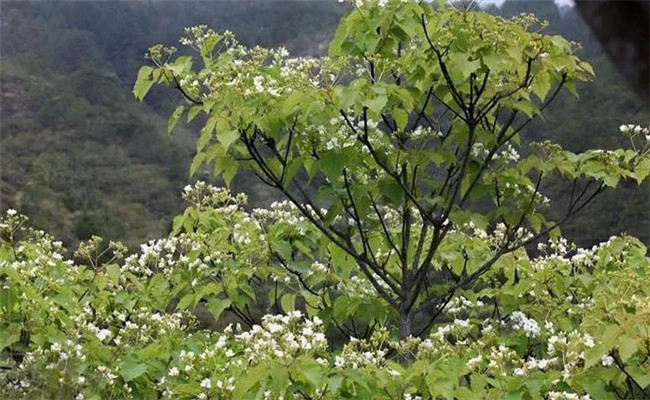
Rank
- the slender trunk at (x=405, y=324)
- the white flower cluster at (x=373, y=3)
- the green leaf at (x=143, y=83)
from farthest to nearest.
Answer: the slender trunk at (x=405, y=324) < the green leaf at (x=143, y=83) < the white flower cluster at (x=373, y=3)

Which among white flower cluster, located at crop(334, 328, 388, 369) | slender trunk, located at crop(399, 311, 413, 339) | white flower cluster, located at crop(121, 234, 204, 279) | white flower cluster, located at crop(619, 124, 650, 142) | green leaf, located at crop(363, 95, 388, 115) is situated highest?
white flower cluster, located at crop(619, 124, 650, 142)

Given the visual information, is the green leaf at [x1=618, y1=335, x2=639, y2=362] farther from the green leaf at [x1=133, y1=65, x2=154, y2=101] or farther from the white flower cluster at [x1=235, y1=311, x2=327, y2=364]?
the green leaf at [x1=133, y1=65, x2=154, y2=101]

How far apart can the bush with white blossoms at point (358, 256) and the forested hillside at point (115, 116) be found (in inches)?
741

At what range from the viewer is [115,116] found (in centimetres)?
4284

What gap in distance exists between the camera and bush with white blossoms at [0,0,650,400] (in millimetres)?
2746

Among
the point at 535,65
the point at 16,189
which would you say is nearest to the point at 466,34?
the point at 535,65

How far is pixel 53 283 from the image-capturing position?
324cm

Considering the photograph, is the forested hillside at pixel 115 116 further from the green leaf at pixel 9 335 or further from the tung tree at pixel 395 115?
the green leaf at pixel 9 335

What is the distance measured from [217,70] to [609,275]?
1.68 m

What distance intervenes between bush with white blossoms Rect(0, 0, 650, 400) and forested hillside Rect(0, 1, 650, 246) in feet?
61.7

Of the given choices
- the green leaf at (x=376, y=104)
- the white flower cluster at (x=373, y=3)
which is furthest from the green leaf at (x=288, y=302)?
the white flower cluster at (x=373, y=3)

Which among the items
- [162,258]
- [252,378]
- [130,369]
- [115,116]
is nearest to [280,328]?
[252,378]

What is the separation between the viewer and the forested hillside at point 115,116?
85.7 feet

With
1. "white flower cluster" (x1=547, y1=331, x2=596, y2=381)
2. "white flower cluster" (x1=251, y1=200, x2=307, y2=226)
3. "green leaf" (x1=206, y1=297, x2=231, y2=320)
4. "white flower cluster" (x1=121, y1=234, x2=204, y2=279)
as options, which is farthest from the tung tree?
"white flower cluster" (x1=547, y1=331, x2=596, y2=381)
